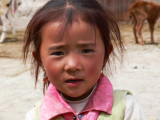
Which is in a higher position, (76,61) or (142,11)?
(76,61)

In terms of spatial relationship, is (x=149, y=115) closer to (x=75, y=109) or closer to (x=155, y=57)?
(x=75, y=109)

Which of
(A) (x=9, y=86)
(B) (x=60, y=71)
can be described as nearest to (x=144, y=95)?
(A) (x=9, y=86)

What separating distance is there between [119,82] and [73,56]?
2038 mm

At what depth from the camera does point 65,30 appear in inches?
44.7

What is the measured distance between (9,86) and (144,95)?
1.46m

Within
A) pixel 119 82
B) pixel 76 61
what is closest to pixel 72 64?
pixel 76 61

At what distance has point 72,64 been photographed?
1.10 meters

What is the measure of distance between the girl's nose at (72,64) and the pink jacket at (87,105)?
8.2 inches

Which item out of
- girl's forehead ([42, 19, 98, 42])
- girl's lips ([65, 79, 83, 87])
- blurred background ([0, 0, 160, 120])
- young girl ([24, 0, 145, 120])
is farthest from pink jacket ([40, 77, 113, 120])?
blurred background ([0, 0, 160, 120])

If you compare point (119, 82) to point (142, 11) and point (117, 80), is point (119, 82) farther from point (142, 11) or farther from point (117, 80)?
point (142, 11)

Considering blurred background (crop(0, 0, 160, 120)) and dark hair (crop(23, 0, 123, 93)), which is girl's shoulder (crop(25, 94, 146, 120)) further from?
blurred background (crop(0, 0, 160, 120))

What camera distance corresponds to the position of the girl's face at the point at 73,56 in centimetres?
112

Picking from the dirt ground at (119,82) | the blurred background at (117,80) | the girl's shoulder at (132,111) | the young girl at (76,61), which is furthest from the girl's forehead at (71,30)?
the dirt ground at (119,82)

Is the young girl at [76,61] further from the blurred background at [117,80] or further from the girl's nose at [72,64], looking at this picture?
the blurred background at [117,80]
